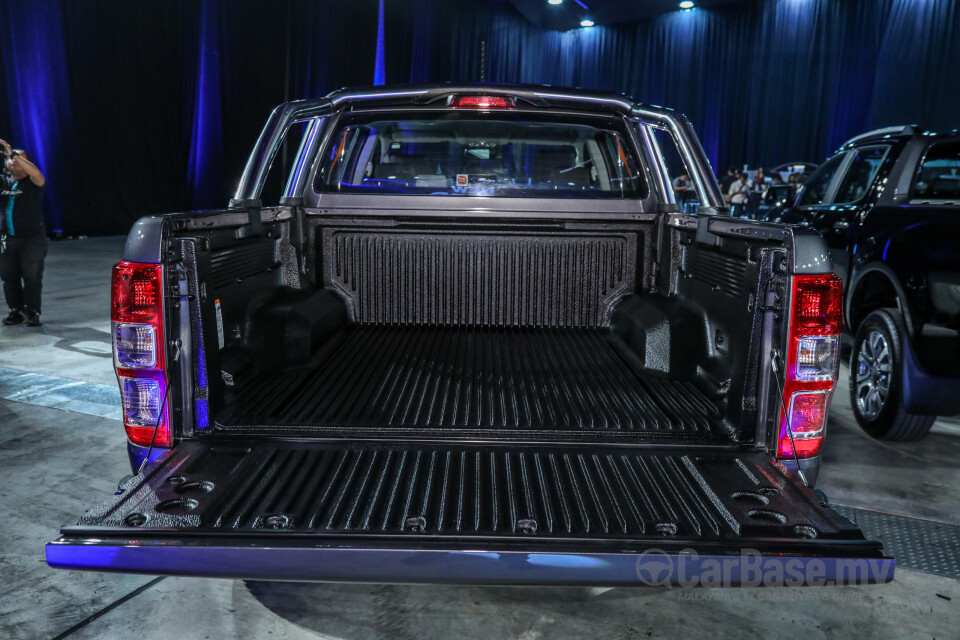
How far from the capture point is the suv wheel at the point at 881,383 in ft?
13.7

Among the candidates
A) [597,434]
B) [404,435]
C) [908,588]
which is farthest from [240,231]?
[908,588]

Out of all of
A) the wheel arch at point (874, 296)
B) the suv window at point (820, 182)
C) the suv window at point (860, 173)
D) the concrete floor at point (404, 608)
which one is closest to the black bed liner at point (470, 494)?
the concrete floor at point (404, 608)

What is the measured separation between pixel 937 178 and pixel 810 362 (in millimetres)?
3266

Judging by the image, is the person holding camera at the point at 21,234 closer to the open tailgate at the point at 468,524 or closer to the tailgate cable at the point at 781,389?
the open tailgate at the point at 468,524

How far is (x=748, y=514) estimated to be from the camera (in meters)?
1.95

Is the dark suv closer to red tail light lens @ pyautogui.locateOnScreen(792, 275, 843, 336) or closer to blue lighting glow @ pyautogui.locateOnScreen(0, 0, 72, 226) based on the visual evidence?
red tail light lens @ pyautogui.locateOnScreen(792, 275, 843, 336)

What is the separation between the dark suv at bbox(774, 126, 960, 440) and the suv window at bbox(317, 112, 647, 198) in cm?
161

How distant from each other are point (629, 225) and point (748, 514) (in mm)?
1994

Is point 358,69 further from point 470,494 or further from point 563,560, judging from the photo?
point 563,560

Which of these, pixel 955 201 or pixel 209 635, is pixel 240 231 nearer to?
pixel 209 635

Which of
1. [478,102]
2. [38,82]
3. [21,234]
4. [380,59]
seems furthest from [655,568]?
[380,59]

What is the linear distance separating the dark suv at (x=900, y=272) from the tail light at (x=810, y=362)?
1997mm

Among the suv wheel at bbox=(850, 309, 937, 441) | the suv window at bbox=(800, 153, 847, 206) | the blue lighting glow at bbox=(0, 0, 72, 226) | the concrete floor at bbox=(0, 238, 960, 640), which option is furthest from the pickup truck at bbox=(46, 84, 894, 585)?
the blue lighting glow at bbox=(0, 0, 72, 226)

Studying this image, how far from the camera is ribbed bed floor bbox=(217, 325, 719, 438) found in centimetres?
253
